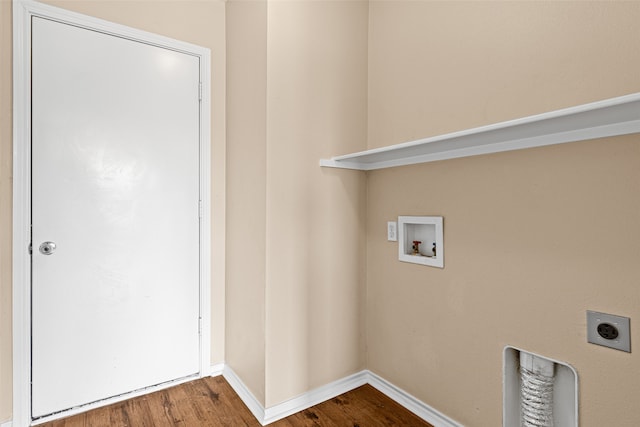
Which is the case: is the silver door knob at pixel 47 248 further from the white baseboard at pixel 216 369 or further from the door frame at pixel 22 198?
the white baseboard at pixel 216 369

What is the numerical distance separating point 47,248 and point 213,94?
1349 mm

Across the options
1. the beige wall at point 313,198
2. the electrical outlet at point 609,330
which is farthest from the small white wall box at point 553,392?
the beige wall at point 313,198

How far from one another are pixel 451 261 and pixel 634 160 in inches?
31.0

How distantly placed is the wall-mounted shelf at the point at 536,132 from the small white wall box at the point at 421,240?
1.10 feet

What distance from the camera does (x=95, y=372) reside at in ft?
5.79

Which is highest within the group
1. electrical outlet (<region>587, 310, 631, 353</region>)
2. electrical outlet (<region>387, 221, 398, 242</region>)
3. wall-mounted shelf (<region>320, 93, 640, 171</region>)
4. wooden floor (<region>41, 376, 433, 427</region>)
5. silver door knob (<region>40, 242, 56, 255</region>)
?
wall-mounted shelf (<region>320, 93, 640, 171</region>)

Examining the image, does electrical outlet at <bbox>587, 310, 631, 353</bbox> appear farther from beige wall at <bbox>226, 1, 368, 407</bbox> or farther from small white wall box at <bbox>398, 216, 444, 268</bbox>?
beige wall at <bbox>226, 1, 368, 407</bbox>

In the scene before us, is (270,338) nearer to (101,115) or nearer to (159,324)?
(159,324)

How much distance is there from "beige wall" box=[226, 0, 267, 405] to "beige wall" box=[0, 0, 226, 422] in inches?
2.8

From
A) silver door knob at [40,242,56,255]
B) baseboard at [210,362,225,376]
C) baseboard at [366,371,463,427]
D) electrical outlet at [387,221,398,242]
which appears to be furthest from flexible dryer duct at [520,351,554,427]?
silver door knob at [40,242,56,255]

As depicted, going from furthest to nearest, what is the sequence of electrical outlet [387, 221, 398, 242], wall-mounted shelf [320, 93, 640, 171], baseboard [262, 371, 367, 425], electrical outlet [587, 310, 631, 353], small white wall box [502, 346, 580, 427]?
electrical outlet [387, 221, 398, 242], baseboard [262, 371, 367, 425], small white wall box [502, 346, 580, 427], electrical outlet [587, 310, 631, 353], wall-mounted shelf [320, 93, 640, 171]

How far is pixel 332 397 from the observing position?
1875mm

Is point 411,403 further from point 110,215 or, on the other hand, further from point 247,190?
point 110,215

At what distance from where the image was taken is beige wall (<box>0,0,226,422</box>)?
1554 millimetres
